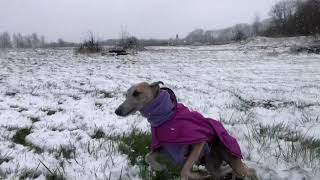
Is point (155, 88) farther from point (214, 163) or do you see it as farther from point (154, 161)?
point (214, 163)

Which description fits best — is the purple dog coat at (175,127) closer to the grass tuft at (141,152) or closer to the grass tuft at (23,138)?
the grass tuft at (141,152)

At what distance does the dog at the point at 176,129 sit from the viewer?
364 centimetres

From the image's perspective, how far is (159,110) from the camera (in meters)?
3.63

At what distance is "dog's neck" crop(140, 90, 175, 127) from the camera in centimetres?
364

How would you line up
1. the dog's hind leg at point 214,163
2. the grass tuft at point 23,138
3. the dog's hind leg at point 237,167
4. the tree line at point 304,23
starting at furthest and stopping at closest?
the tree line at point 304,23 → the grass tuft at point 23,138 → the dog's hind leg at point 214,163 → the dog's hind leg at point 237,167

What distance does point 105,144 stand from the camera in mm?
5012

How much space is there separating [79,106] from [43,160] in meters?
3.83

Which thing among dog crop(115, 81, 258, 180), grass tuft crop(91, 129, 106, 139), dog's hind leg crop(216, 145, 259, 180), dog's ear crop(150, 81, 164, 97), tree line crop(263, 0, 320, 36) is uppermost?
tree line crop(263, 0, 320, 36)

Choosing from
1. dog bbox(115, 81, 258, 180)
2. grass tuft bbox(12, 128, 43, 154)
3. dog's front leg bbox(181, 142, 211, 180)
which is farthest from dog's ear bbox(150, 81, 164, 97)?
grass tuft bbox(12, 128, 43, 154)

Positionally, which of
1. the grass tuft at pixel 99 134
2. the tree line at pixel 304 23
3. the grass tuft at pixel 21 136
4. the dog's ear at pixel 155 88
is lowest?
the grass tuft at pixel 99 134

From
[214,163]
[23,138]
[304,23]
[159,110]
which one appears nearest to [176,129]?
[159,110]

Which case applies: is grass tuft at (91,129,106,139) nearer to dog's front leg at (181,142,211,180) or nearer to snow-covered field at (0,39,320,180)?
snow-covered field at (0,39,320,180)

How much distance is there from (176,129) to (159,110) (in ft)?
0.72

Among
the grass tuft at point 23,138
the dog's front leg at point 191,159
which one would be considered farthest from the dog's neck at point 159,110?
the grass tuft at point 23,138
